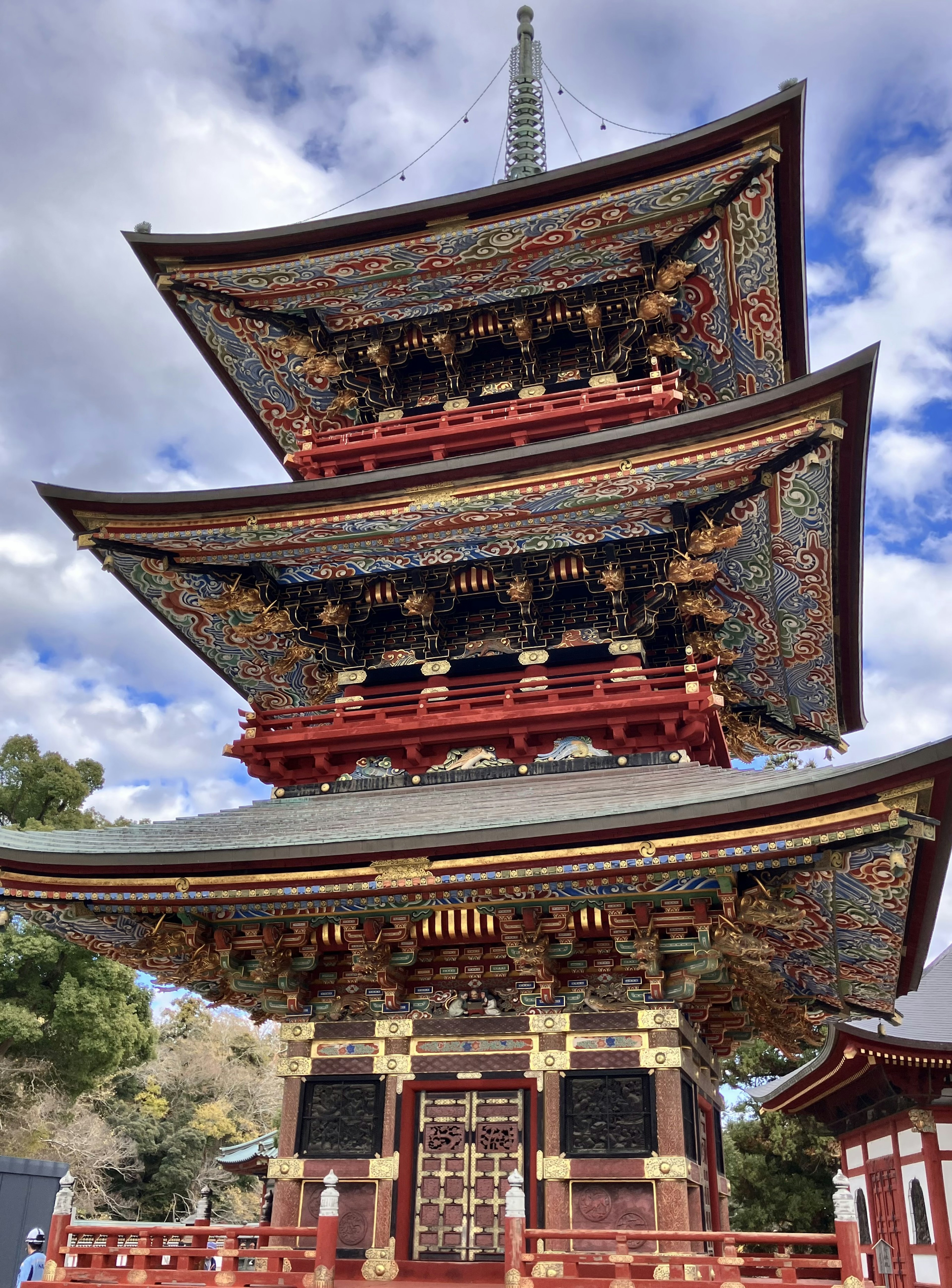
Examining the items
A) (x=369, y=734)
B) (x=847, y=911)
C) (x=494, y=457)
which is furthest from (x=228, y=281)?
(x=847, y=911)

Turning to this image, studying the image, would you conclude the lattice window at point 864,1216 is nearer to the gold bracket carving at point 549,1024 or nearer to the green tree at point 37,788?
the gold bracket carving at point 549,1024

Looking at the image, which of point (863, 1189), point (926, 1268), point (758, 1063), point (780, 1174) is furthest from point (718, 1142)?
point (758, 1063)

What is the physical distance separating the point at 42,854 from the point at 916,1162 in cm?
1563

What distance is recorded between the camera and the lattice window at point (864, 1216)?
21.0 meters

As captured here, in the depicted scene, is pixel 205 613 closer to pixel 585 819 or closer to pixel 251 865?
pixel 251 865

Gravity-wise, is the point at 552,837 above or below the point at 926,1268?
above

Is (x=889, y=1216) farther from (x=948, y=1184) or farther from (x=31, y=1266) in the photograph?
(x=31, y=1266)

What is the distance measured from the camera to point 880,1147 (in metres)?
19.8

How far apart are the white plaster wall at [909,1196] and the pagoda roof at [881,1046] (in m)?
1.65

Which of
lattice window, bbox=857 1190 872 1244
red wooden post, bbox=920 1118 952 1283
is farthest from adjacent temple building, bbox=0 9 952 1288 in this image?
lattice window, bbox=857 1190 872 1244

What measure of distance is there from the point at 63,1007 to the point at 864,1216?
2214cm

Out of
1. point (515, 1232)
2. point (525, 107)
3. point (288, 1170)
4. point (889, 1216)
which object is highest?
point (525, 107)

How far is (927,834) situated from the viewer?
8.83 meters

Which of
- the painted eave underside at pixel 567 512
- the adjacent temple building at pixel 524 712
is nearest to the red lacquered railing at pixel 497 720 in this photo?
the adjacent temple building at pixel 524 712
